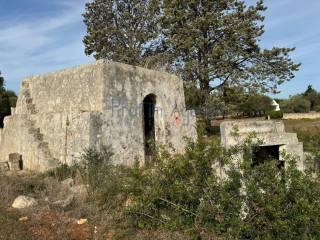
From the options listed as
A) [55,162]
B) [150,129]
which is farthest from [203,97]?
[55,162]

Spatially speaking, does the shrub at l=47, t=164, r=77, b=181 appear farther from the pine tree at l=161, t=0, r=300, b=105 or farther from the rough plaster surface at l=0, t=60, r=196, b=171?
the pine tree at l=161, t=0, r=300, b=105

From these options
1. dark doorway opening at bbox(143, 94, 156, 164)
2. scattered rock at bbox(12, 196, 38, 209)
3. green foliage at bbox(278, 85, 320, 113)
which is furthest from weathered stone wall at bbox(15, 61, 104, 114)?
green foliage at bbox(278, 85, 320, 113)

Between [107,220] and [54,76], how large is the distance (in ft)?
25.9

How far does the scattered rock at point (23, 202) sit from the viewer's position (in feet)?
25.0

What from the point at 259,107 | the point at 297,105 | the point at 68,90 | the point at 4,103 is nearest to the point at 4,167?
the point at 68,90

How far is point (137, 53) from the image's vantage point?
3119 centimetres

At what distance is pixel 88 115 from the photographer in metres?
11.1

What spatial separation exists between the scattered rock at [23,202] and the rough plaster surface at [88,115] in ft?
11.2

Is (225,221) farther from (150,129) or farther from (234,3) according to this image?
(234,3)

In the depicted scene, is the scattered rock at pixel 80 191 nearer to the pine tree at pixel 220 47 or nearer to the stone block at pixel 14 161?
the stone block at pixel 14 161

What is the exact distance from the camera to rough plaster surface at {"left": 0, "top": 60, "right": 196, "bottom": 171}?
37.9 feet

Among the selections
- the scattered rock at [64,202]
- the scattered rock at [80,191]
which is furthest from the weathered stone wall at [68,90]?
the scattered rock at [64,202]

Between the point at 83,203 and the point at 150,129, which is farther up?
the point at 150,129

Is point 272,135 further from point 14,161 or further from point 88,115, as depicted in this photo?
point 14,161
